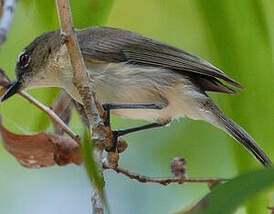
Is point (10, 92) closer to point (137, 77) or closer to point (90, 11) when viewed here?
point (137, 77)

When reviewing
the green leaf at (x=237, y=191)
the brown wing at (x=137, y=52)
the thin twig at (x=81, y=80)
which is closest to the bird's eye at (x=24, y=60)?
the brown wing at (x=137, y=52)

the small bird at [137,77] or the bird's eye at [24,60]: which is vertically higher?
the bird's eye at [24,60]

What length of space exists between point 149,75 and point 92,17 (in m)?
1.01

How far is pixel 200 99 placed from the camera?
11.3 feet

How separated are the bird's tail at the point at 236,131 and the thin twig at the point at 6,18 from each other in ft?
4.01

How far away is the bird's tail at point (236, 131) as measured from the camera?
266cm

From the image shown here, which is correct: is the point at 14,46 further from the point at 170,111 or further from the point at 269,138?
the point at 269,138

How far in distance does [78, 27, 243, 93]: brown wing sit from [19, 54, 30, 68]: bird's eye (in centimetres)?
41

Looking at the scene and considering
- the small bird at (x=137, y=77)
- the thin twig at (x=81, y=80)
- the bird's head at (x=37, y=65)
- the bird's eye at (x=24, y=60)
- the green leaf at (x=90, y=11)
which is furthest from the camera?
the bird's eye at (x=24, y=60)

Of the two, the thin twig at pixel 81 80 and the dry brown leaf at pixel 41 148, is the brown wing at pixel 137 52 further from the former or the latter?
the thin twig at pixel 81 80

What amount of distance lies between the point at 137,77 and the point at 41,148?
843 millimetres

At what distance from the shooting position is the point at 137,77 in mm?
3395

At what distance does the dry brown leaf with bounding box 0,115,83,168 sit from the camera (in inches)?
112

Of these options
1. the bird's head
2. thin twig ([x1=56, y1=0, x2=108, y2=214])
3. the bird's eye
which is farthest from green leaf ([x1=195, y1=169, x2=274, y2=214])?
the bird's eye
